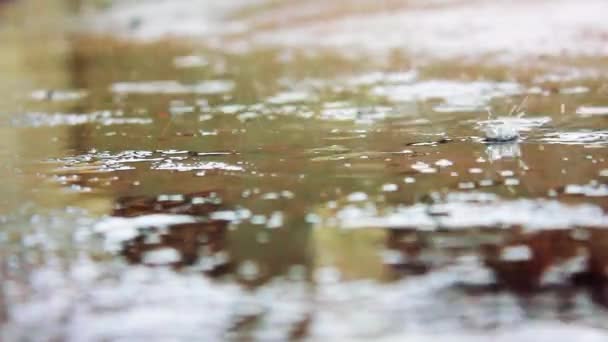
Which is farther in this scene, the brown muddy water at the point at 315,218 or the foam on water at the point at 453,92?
the foam on water at the point at 453,92

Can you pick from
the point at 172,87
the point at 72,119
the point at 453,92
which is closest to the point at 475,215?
the point at 453,92

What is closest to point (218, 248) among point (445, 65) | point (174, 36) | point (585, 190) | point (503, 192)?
point (503, 192)

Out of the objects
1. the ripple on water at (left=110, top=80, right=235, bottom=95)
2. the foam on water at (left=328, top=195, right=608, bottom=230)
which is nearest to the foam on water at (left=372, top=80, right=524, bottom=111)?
the ripple on water at (left=110, top=80, right=235, bottom=95)

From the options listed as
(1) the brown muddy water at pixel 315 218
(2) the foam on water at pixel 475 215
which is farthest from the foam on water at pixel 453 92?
(2) the foam on water at pixel 475 215

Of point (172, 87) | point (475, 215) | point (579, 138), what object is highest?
point (172, 87)

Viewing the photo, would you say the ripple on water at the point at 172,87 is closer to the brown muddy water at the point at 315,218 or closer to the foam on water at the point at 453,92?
the brown muddy water at the point at 315,218

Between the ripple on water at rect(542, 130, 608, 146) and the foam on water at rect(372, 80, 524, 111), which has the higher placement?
the foam on water at rect(372, 80, 524, 111)

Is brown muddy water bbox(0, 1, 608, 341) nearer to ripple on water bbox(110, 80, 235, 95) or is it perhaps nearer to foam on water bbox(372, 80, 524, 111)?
foam on water bbox(372, 80, 524, 111)

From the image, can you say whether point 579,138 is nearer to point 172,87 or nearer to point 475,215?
point 475,215
